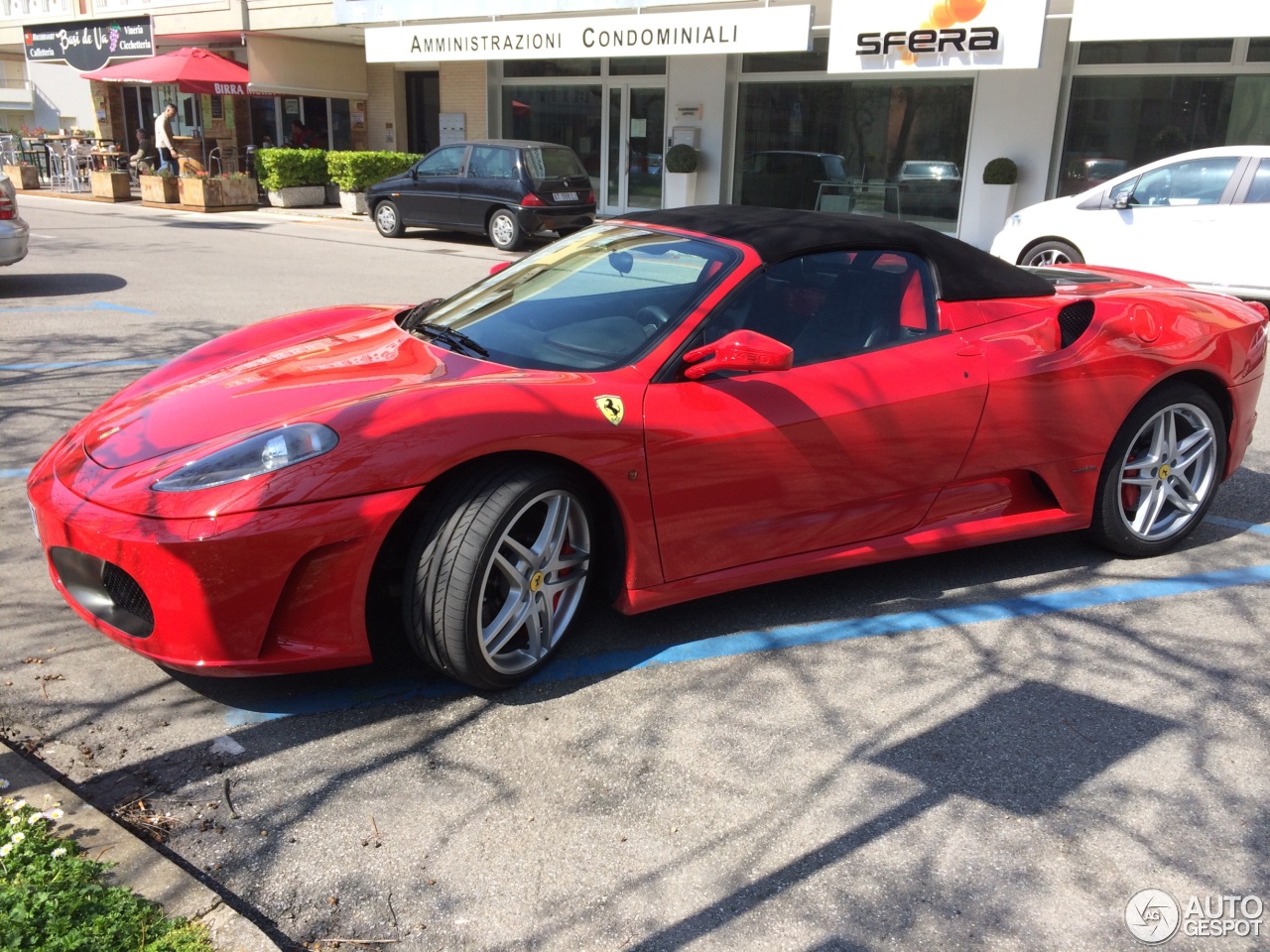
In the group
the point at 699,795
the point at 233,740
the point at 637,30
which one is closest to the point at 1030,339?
the point at 699,795

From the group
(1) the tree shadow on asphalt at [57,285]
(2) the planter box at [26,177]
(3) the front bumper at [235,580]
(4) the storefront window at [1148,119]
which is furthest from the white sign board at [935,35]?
(2) the planter box at [26,177]

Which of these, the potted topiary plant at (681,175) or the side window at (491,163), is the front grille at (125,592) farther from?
the potted topiary plant at (681,175)

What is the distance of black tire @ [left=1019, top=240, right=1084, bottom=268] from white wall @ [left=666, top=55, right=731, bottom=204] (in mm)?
8706

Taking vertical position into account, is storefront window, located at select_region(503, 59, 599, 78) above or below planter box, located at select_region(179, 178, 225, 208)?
above

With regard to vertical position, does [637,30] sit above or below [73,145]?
above

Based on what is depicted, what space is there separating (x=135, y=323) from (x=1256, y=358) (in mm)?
8047

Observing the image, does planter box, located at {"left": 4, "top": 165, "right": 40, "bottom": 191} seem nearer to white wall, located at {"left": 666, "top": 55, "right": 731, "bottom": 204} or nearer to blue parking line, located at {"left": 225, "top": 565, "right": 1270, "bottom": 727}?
white wall, located at {"left": 666, "top": 55, "right": 731, "bottom": 204}

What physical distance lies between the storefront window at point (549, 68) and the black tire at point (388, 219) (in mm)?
5771

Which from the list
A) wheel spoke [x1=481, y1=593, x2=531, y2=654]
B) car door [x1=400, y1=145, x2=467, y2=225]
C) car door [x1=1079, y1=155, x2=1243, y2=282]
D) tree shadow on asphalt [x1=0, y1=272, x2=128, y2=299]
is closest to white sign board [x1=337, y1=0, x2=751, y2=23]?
car door [x1=400, y1=145, x2=467, y2=225]

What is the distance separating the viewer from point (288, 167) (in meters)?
21.8

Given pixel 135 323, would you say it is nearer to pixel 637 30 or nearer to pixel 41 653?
pixel 41 653

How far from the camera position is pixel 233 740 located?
3.07 meters

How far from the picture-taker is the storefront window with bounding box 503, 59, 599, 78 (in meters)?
21.3

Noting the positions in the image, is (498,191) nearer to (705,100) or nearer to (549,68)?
(705,100)
